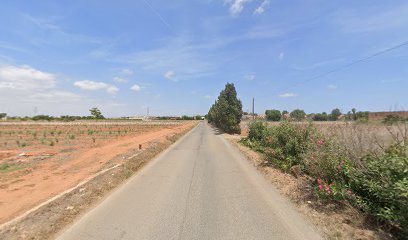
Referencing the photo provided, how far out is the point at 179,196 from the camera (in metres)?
8.02

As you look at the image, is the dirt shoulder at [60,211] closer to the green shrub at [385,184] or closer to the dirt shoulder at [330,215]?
the dirt shoulder at [330,215]

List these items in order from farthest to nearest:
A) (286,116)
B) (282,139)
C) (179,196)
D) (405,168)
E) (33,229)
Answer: (286,116) → (282,139) → (179,196) → (33,229) → (405,168)

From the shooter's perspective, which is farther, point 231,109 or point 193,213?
point 231,109

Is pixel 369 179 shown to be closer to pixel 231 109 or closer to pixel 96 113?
pixel 231 109

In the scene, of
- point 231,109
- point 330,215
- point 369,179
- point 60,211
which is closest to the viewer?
point 369,179

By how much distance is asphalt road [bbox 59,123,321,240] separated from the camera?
17.8 feet

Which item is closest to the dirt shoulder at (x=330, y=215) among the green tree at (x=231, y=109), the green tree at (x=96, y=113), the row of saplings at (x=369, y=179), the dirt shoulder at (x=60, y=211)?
the row of saplings at (x=369, y=179)

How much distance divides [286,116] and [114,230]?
1081 cm

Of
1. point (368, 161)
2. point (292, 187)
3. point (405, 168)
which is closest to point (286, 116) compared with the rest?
point (292, 187)

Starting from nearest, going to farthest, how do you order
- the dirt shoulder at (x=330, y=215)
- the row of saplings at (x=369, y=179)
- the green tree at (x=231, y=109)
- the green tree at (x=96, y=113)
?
the row of saplings at (x=369, y=179) → the dirt shoulder at (x=330, y=215) → the green tree at (x=231, y=109) → the green tree at (x=96, y=113)

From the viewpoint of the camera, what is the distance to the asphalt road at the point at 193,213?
5.44m

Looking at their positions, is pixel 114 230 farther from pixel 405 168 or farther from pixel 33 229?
pixel 405 168

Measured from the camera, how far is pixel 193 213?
6.57 meters

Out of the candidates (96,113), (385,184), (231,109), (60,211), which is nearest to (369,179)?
(385,184)
